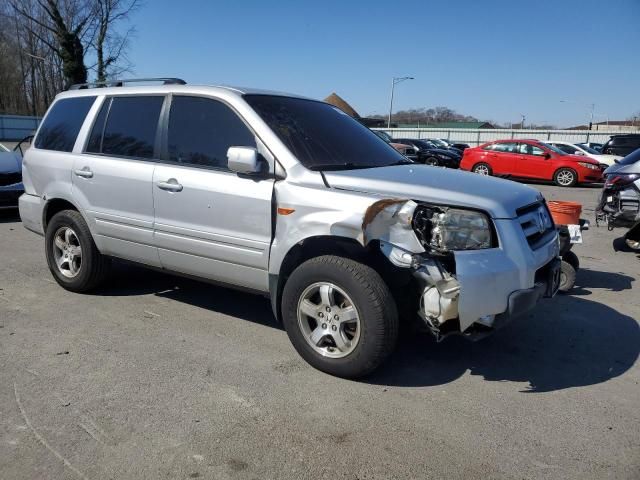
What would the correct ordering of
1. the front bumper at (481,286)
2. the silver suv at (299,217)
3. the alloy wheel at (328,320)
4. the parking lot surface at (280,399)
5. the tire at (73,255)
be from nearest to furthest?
1. the parking lot surface at (280,399)
2. the front bumper at (481,286)
3. the silver suv at (299,217)
4. the alloy wheel at (328,320)
5. the tire at (73,255)

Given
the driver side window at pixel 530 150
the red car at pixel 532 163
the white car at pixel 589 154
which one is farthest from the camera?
the white car at pixel 589 154

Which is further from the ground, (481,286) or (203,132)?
(203,132)

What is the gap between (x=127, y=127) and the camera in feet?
15.3

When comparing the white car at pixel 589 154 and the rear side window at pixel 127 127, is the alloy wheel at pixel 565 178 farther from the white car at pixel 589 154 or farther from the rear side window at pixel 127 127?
the rear side window at pixel 127 127

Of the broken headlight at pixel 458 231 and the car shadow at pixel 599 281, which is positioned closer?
the broken headlight at pixel 458 231

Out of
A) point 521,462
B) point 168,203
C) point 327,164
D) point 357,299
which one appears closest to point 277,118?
point 327,164

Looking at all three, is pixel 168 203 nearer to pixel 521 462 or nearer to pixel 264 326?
pixel 264 326

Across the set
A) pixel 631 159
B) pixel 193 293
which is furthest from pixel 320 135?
pixel 631 159

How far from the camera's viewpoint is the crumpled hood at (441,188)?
3.31 metres

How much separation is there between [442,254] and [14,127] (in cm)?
4610

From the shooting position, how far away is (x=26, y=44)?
52562mm

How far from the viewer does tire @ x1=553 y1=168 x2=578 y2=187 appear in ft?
59.3

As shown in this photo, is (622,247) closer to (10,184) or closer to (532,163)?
(10,184)

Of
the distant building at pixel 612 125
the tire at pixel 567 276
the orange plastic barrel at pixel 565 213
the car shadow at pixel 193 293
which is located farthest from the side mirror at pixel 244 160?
the distant building at pixel 612 125
